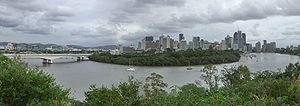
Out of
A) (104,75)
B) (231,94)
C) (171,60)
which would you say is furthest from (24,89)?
(171,60)

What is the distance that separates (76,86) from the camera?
29.5 meters

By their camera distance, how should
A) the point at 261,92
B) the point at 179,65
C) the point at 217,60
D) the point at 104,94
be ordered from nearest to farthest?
the point at 104,94 < the point at 261,92 < the point at 179,65 < the point at 217,60

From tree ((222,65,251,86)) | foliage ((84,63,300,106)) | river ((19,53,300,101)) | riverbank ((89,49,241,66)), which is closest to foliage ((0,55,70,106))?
foliage ((84,63,300,106))

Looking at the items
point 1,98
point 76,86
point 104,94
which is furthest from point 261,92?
point 76,86

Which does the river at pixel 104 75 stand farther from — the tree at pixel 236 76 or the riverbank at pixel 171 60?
the riverbank at pixel 171 60

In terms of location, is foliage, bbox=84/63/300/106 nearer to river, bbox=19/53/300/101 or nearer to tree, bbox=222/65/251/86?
tree, bbox=222/65/251/86

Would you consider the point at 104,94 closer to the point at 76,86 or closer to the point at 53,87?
the point at 53,87

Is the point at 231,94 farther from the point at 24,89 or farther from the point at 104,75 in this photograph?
the point at 104,75

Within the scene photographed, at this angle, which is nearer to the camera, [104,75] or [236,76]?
[236,76]

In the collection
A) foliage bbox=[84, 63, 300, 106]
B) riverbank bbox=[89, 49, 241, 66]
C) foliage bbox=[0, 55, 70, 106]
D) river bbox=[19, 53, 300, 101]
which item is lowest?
river bbox=[19, 53, 300, 101]

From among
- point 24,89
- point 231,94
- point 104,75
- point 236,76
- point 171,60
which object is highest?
point 24,89

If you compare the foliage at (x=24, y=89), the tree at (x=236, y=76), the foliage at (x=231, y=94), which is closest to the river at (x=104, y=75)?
the tree at (x=236, y=76)

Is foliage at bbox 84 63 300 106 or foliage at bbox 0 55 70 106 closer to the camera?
foliage at bbox 84 63 300 106

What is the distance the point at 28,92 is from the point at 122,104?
2980 mm
